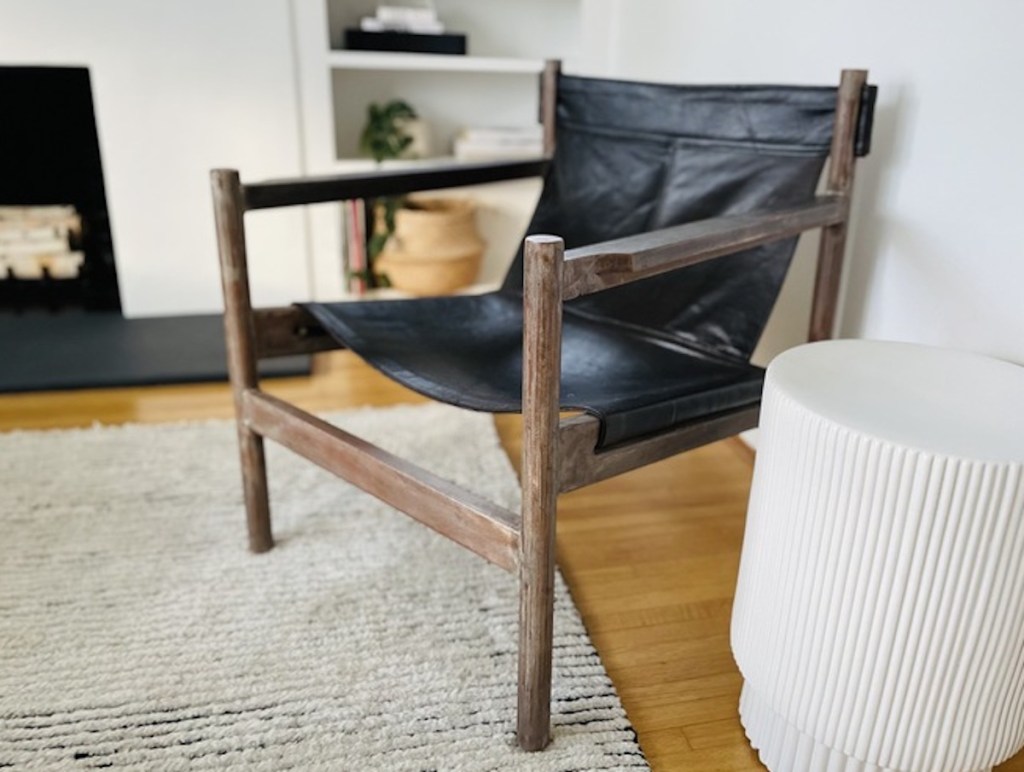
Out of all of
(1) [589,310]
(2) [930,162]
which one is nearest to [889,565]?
(2) [930,162]

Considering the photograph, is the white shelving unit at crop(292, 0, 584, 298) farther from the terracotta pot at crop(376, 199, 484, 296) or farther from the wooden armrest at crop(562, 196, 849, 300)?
the wooden armrest at crop(562, 196, 849, 300)

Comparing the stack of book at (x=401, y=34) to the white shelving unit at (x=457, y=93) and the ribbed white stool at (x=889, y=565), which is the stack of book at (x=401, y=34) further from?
the ribbed white stool at (x=889, y=565)

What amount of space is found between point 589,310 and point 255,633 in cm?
71

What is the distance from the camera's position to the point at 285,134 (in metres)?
2.24

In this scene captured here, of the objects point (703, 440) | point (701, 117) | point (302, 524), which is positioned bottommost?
point (302, 524)

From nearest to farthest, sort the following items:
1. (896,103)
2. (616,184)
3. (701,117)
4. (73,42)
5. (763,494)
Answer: (763,494) < (896,103) < (701,117) < (616,184) < (73,42)

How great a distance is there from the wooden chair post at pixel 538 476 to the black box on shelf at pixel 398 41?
1.59 metres

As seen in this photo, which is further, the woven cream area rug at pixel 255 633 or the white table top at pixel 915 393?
the woven cream area rug at pixel 255 633

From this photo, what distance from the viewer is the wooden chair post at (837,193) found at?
1.16 meters

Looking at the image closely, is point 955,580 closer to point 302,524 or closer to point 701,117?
point 701,117

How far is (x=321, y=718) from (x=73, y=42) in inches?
71.3

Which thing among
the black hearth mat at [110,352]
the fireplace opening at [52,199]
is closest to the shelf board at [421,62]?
the fireplace opening at [52,199]

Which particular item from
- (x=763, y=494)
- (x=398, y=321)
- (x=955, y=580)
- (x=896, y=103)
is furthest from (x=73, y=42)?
(x=955, y=580)

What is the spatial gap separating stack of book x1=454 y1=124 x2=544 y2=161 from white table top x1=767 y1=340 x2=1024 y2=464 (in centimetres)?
155
